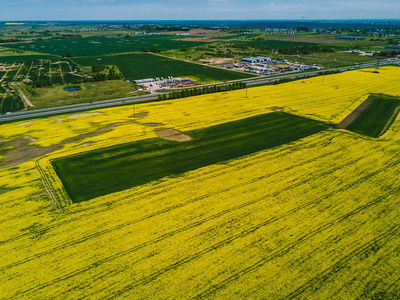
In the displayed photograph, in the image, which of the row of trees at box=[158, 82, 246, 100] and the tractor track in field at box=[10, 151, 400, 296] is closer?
the tractor track in field at box=[10, 151, 400, 296]

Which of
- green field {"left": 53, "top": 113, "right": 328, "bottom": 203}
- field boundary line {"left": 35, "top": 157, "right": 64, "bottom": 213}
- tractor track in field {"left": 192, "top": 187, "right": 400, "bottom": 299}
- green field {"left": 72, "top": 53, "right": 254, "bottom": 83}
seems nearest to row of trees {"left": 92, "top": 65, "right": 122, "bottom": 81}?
green field {"left": 72, "top": 53, "right": 254, "bottom": 83}

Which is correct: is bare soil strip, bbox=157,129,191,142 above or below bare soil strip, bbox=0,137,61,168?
above

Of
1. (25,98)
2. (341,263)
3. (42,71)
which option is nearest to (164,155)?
(341,263)

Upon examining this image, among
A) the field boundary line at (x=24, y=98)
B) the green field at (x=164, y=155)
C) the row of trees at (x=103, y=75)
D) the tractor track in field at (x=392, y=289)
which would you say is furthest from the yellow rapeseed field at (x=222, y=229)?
the row of trees at (x=103, y=75)

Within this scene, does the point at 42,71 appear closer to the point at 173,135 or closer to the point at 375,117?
the point at 173,135

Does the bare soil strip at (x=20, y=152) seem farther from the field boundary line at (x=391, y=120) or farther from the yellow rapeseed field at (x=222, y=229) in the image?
the field boundary line at (x=391, y=120)

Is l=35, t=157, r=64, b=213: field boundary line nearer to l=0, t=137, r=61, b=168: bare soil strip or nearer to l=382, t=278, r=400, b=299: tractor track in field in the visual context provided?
l=0, t=137, r=61, b=168: bare soil strip
